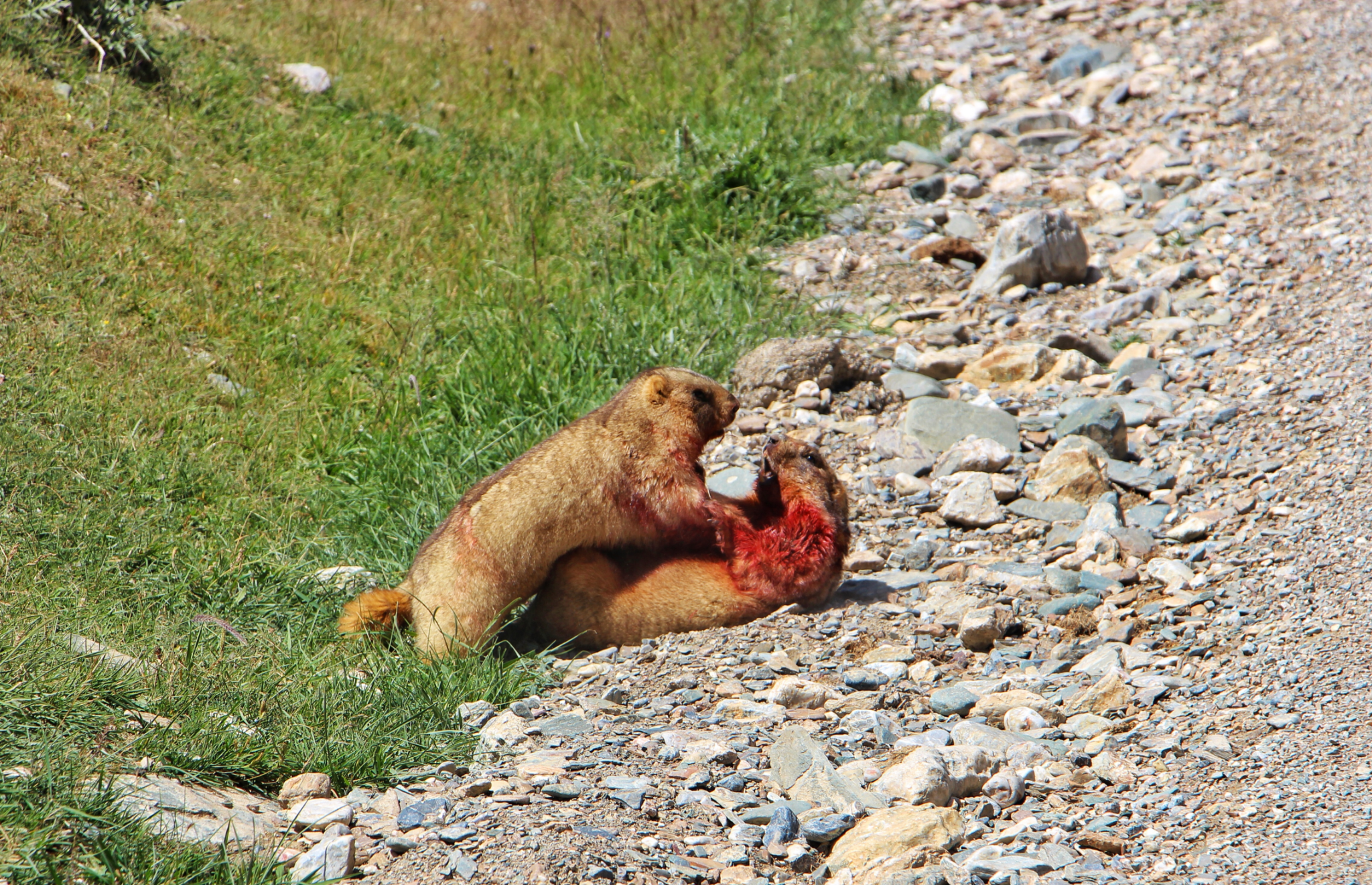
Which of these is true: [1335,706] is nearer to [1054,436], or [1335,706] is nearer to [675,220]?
[1054,436]

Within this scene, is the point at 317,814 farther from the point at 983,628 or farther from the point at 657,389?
the point at 983,628

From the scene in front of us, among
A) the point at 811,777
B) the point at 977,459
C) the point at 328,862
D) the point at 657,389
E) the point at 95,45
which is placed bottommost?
the point at 977,459

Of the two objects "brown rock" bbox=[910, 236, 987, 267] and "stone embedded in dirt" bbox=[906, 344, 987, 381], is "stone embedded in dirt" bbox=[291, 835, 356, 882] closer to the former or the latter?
"stone embedded in dirt" bbox=[906, 344, 987, 381]

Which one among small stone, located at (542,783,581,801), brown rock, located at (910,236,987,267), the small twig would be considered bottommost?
small stone, located at (542,783,581,801)

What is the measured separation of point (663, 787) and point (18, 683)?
1.92 meters

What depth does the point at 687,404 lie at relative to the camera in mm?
5195

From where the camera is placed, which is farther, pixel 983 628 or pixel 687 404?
pixel 687 404

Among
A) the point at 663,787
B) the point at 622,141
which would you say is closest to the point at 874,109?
the point at 622,141

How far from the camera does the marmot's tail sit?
15.0ft

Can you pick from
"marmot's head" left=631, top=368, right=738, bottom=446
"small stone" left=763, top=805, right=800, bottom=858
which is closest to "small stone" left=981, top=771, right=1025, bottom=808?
"small stone" left=763, top=805, right=800, bottom=858

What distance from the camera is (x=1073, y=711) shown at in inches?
164

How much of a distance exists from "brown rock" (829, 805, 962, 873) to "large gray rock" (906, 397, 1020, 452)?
3.19m

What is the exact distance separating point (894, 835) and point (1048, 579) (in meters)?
2.19

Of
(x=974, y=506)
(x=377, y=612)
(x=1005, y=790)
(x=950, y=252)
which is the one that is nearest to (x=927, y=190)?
(x=950, y=252)
